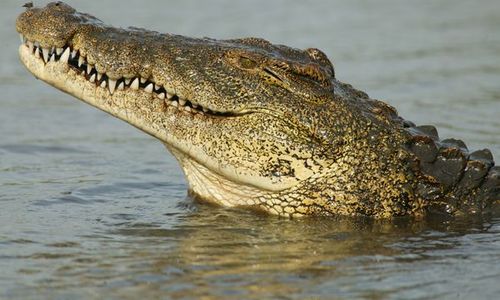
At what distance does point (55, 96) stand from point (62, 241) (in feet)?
20.0

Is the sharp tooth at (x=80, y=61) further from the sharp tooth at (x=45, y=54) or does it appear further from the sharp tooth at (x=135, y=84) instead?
the sharp tooth at (x=135, y=84)

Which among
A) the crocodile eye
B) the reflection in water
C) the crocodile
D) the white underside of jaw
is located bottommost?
the reflection in water

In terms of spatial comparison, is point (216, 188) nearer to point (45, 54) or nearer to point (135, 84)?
point (135, 84)

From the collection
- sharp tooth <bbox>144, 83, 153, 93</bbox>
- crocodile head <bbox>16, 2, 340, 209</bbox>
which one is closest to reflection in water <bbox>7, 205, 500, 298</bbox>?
crocodile head <bbox>16, 2, 340, 209</bbox>

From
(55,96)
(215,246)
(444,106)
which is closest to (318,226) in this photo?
(215,246)

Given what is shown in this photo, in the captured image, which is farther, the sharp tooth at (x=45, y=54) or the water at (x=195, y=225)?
the sharp tooth at (x=45, y=54)

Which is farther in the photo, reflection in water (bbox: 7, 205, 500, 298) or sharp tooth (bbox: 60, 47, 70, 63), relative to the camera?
sharp tooth (bbox: 60, 47, 70, 63)

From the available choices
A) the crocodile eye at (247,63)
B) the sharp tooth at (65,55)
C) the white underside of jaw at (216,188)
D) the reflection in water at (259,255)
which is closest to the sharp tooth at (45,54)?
the sharp tooth at (65,55)

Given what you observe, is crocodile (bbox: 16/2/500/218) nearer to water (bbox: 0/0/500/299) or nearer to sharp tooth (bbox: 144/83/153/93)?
sharp tooth (bbox: 144/83/153/93)

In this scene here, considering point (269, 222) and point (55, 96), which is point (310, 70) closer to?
point (269, 222)

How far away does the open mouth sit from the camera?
279 inches

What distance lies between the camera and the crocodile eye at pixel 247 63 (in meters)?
7.27

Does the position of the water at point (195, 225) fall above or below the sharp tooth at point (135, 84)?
below

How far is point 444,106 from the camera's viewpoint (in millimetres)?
11789
